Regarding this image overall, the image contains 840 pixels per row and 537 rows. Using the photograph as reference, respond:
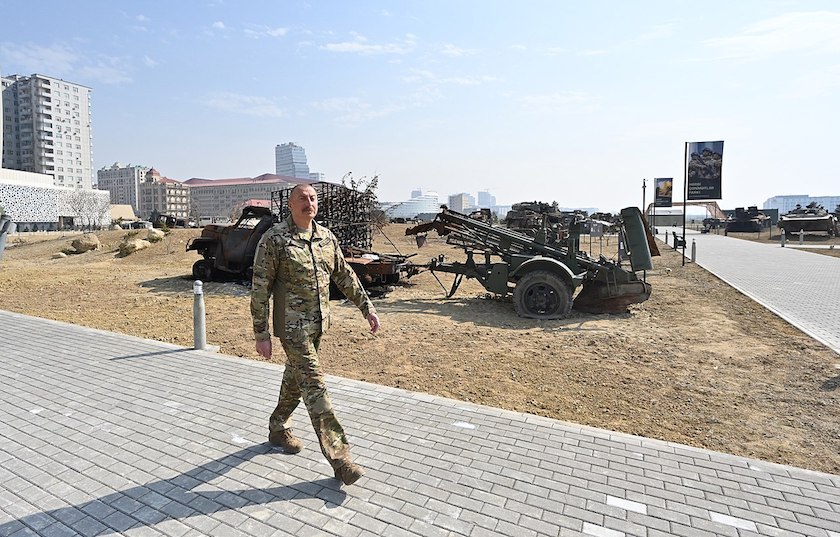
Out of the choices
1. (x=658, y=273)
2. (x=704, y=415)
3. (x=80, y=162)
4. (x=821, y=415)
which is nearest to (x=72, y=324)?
(x=704, y=415)

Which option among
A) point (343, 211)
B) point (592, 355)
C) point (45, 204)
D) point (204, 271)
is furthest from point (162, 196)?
point (592, 355)

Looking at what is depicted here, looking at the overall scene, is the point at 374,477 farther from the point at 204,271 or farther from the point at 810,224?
the point at 810,224

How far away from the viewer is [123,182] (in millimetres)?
132125

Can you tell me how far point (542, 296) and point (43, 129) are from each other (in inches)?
4701

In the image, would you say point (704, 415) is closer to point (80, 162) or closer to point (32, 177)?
point (32, 177)

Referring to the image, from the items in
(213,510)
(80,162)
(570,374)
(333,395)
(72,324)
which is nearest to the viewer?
(213,510)

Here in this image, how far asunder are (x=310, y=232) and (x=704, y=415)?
159 inches

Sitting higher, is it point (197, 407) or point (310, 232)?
point (310, 232)

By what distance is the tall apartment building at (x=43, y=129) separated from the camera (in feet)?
332

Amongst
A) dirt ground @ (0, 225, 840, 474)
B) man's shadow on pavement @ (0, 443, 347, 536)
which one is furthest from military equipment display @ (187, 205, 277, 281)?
man's shadow on pavement @ (0, 443, 347, 536)

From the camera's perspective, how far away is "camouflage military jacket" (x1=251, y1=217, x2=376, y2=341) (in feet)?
11.5

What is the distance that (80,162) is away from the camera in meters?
108

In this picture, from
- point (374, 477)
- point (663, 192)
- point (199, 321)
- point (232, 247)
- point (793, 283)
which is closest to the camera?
point (374, 477)

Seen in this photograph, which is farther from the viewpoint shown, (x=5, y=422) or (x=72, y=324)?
(x=72, y=324)
